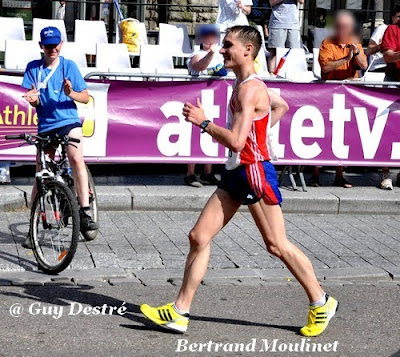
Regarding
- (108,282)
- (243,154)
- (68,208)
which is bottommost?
(108,282)

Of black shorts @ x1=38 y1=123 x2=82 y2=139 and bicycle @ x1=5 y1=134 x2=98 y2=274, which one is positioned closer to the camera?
bicycle @ x1=5 y1=134 x2=98 y2=274

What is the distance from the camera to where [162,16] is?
2081cm

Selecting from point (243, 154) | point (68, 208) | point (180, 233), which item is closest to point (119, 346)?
point (243, 154)

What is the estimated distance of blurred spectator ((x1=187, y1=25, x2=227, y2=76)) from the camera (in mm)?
11656

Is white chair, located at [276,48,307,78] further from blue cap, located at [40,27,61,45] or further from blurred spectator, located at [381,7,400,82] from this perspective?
blue cap, located at [40,27,61,45]

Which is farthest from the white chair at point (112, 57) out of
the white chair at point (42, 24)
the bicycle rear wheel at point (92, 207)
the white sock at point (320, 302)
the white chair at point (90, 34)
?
Result: the white sock at point (320, 302)

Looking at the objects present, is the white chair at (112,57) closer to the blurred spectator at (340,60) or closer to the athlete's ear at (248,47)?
the blurred spectator at (340,60)

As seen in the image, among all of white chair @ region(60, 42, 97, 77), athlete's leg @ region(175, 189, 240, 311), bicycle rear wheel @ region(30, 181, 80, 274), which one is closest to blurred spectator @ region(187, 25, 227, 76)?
white chair @ region(60, 42, 97, 77)

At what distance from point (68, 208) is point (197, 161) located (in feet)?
11.3

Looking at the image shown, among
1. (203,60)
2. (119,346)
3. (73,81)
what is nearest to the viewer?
(119,346)

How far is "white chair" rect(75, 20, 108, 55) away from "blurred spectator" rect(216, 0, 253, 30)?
A: 2010 mm

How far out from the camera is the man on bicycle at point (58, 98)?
878 cm

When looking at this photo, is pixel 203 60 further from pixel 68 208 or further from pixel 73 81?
pixel 68 208

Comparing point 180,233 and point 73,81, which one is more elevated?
point 73,81
